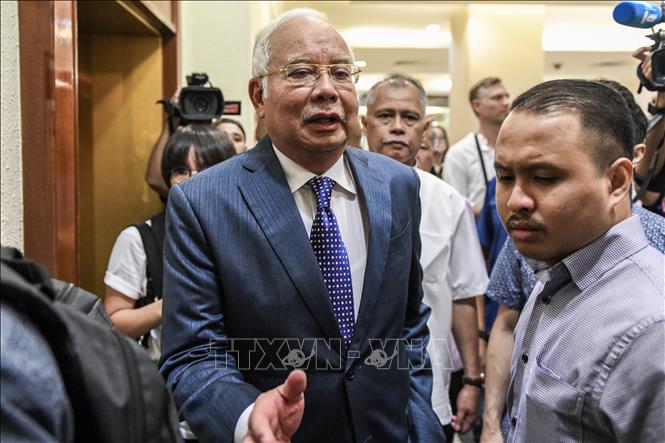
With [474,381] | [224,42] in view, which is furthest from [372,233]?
[224,42]

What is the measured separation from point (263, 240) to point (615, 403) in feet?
2.28

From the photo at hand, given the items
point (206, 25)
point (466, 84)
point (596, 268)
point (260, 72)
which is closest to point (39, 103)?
point (260, 72)

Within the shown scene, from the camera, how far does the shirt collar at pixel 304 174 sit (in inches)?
54.9

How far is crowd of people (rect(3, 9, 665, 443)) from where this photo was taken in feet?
3.13

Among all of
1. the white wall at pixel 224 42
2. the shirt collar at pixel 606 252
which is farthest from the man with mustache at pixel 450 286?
the white wall at pixel 224 42

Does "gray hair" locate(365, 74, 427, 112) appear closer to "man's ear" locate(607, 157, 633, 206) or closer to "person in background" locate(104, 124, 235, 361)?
"person in background" locate(104, 124, 235, 361)

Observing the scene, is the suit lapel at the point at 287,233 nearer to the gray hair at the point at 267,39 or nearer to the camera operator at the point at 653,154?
the gray hair at the point at 267,39

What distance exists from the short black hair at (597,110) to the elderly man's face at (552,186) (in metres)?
0.01

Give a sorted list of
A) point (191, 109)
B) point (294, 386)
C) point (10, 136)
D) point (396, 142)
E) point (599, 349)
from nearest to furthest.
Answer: point (294, 386)
point (599, 349)
point (10, 136)
point (396, 142)
point (191, 109)

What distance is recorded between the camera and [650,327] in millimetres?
895

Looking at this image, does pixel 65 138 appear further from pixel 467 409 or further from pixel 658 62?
pixel 658 62

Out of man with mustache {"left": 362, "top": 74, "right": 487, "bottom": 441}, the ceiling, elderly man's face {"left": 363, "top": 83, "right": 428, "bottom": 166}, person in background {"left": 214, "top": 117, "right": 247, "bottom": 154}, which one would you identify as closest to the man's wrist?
man with mustache {"left": 362, "top": 74, "right": 487, "bottom": 441}

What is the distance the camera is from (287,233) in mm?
1296

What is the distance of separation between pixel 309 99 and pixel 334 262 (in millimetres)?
350
